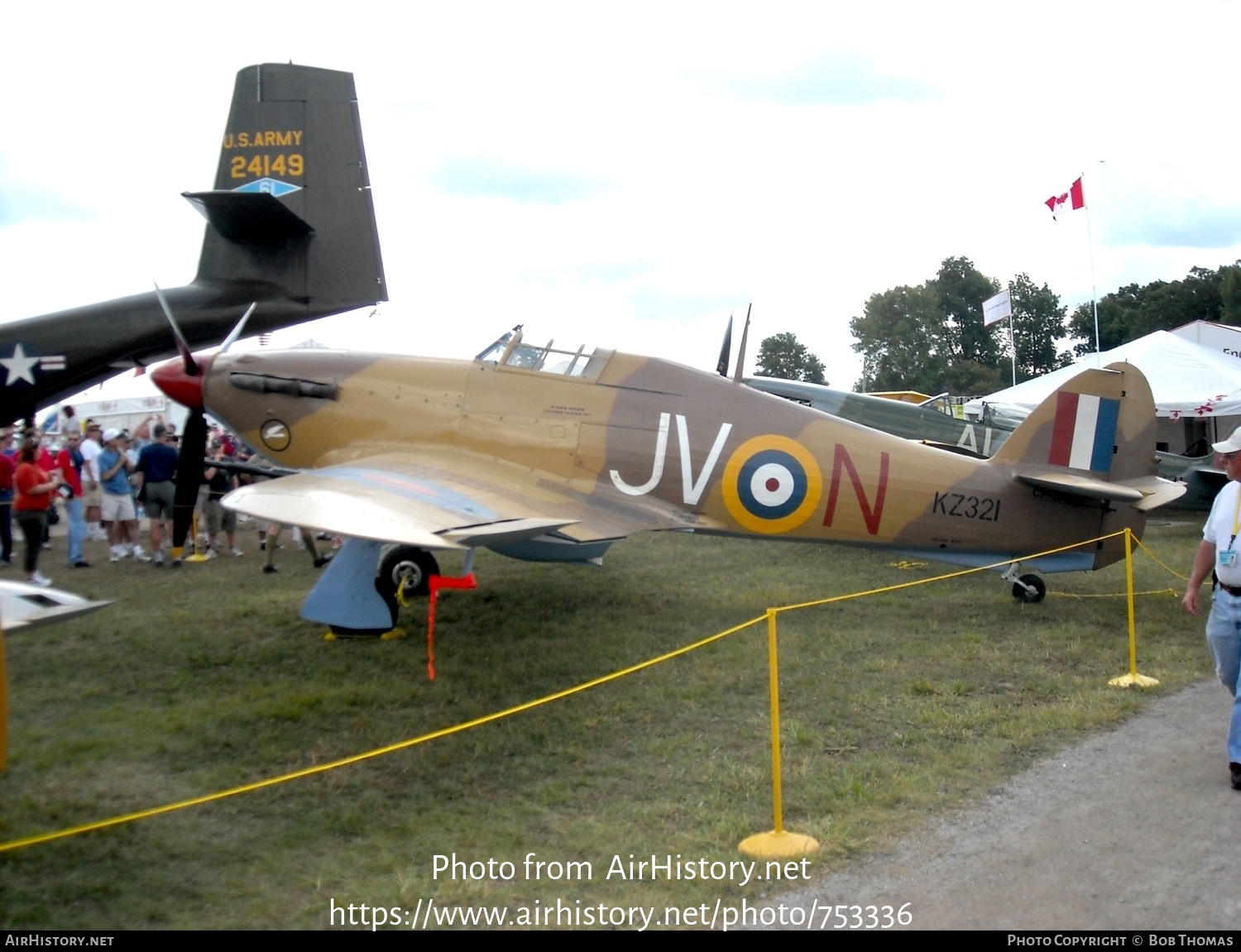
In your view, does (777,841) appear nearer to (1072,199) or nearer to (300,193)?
(300,193)

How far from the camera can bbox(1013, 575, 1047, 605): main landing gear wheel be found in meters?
8.71

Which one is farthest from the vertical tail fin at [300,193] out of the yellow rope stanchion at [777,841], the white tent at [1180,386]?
the white tent at [1180,386]

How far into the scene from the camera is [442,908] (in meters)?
3.31

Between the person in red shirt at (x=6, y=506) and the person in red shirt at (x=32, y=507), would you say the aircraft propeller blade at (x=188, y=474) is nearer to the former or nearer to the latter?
the person in red shirt at (x=32, y=507)

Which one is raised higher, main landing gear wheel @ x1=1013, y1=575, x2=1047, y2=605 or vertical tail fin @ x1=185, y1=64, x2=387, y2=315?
vertical tail fin @ x1=185, y1=64, x2=387, y2=315

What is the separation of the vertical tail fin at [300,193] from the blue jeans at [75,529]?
3.19m

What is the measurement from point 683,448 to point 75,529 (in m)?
8.05

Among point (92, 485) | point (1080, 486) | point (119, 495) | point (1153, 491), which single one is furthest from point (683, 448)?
point (92, 485)

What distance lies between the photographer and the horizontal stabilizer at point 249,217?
10273 mm

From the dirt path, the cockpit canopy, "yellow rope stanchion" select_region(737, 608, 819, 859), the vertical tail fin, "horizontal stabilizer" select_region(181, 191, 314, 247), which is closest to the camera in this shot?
the dirt path

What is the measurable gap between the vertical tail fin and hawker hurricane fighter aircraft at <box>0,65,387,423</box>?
12mm

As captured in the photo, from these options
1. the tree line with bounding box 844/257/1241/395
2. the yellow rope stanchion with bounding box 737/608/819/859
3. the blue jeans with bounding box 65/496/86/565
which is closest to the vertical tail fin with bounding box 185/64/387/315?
the blue jeans with bounding box 65/496/86/565

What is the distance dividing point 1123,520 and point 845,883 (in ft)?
20.3

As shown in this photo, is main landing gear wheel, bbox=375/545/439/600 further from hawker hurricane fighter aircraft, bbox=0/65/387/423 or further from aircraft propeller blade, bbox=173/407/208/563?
hawker hurricane fighter aircraft, bbox=0/65/387/423
